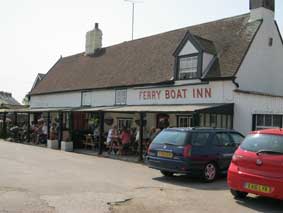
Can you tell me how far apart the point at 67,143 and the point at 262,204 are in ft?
47.9

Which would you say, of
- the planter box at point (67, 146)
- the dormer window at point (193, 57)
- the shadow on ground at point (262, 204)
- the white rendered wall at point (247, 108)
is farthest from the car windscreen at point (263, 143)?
the planter box at point (67, 146)

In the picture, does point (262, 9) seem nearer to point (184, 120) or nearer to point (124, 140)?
point (184, 120)

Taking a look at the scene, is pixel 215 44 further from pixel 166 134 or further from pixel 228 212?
pixel 228 212

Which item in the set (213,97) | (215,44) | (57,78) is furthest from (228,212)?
(57,78)

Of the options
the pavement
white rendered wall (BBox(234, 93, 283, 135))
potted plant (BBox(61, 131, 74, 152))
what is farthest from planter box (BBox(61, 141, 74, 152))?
white rendered wall (BBox(234, 93, 283, 135))

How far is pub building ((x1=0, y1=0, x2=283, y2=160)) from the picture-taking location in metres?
17.8

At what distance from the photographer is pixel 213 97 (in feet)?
60.1

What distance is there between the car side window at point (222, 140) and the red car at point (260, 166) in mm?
3420

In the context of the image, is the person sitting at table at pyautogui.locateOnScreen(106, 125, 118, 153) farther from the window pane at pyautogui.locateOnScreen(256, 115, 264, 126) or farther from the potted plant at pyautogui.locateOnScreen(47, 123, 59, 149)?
the window pane at pyautogui.locateOnScreen(256, 115, 264, 126)

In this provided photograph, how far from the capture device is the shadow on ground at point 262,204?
8.55m

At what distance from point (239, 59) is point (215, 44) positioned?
264cm

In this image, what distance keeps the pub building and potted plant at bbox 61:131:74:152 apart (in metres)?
0.66

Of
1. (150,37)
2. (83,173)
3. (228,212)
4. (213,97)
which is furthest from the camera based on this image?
(150,37)

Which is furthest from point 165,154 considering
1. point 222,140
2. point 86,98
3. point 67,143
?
point 86,98
